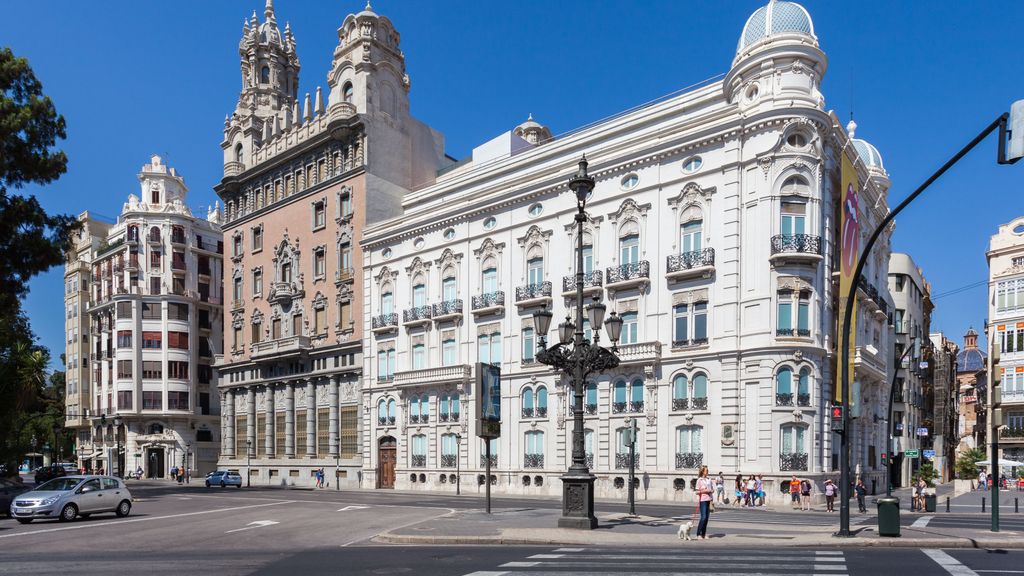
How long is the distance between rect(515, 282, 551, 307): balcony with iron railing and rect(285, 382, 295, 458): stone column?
2524cm

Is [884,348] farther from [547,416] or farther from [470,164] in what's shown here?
[470,164]

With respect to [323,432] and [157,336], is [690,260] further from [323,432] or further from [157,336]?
[157,336]

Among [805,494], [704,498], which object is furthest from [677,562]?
[805,494]

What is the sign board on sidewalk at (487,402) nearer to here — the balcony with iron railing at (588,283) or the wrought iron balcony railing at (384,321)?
the balcony with iron railing at (588,283)

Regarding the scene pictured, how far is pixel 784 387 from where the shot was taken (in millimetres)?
36750

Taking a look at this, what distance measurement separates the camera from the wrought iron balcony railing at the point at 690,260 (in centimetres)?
3909

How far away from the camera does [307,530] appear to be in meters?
23.8

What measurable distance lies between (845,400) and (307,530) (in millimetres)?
15309

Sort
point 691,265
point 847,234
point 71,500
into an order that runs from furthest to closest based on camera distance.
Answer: point 691,265, point 847,234, point 71,500

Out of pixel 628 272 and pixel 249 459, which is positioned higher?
pixel 628 272

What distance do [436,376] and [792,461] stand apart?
22281 mm

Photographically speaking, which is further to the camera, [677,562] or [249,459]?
[249,459]

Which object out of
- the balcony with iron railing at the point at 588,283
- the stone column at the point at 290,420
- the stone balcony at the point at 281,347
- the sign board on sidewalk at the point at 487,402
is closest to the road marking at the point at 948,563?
→ the sign board on sidewalk at the point at 487,402

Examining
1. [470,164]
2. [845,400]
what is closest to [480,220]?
[470,164]
